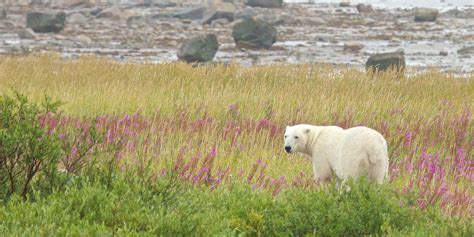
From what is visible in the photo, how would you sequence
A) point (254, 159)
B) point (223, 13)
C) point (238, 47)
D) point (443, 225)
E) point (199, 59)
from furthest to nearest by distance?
point (223, 13) → point (238, 47) → point (199, 59) → point (254, 159) → point (443, 225)

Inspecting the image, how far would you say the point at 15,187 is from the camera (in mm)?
8109

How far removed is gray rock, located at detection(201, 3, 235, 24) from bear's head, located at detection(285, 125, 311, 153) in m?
51.0

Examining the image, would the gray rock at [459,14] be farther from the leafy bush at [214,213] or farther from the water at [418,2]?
the leafy bush at [214,213]

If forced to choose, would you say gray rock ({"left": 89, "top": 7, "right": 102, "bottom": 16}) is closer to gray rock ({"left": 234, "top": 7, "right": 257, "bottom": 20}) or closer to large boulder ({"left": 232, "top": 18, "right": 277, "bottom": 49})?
gray rock ({"left": 234, "top": 7, "right": 257, "bottom": 20})

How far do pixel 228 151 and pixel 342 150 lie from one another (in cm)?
282

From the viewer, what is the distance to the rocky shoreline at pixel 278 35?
39969 millimetres

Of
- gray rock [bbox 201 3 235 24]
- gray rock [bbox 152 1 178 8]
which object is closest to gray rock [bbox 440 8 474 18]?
gray rock [bbox 201 3 235 24]

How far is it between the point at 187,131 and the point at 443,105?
20.0 feet

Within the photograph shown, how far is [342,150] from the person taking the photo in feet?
29.8

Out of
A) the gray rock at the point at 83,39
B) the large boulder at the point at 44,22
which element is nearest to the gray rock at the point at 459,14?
the large boulder at the point at 44,22

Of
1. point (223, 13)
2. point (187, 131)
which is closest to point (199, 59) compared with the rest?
point (187, 131)

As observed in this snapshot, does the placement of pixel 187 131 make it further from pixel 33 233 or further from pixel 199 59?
pixel 199 59

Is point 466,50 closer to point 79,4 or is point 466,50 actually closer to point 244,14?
point 244,14

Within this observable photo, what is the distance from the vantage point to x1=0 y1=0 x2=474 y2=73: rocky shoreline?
3997cm
